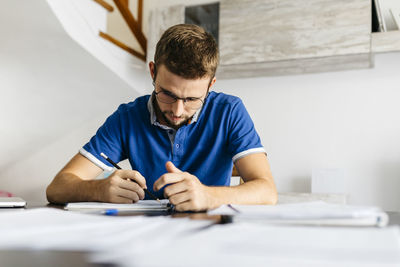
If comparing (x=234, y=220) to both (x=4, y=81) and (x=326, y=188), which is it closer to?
(x=326, y=188)

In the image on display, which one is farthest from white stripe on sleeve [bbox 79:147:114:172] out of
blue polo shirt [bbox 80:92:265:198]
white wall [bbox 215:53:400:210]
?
white wall [bbox 215:53:400:210]

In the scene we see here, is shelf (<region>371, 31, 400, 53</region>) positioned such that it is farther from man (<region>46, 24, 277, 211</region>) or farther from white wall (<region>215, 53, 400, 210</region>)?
man (<region>46, 24, 277, 211</region>)

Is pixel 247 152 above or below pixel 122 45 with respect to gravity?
below

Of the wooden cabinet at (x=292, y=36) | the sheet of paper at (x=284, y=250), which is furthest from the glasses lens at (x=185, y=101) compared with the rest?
the wooden cabinet at (x=292, y=36)

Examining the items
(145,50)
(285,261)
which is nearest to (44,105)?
(145,50)

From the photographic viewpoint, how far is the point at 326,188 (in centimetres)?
303

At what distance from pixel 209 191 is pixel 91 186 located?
1.35 ft

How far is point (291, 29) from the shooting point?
3.11 meters

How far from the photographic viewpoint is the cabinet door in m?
2.93

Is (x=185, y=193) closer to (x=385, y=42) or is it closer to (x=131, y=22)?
(x=385, y=42)

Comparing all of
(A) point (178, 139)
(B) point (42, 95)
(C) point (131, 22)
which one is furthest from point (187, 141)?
(B) point (42, 95)

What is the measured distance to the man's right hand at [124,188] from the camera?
1.07m

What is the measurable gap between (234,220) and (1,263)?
328 mm

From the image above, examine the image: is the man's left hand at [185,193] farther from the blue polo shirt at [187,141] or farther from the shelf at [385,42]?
the shelf at [385,42]
